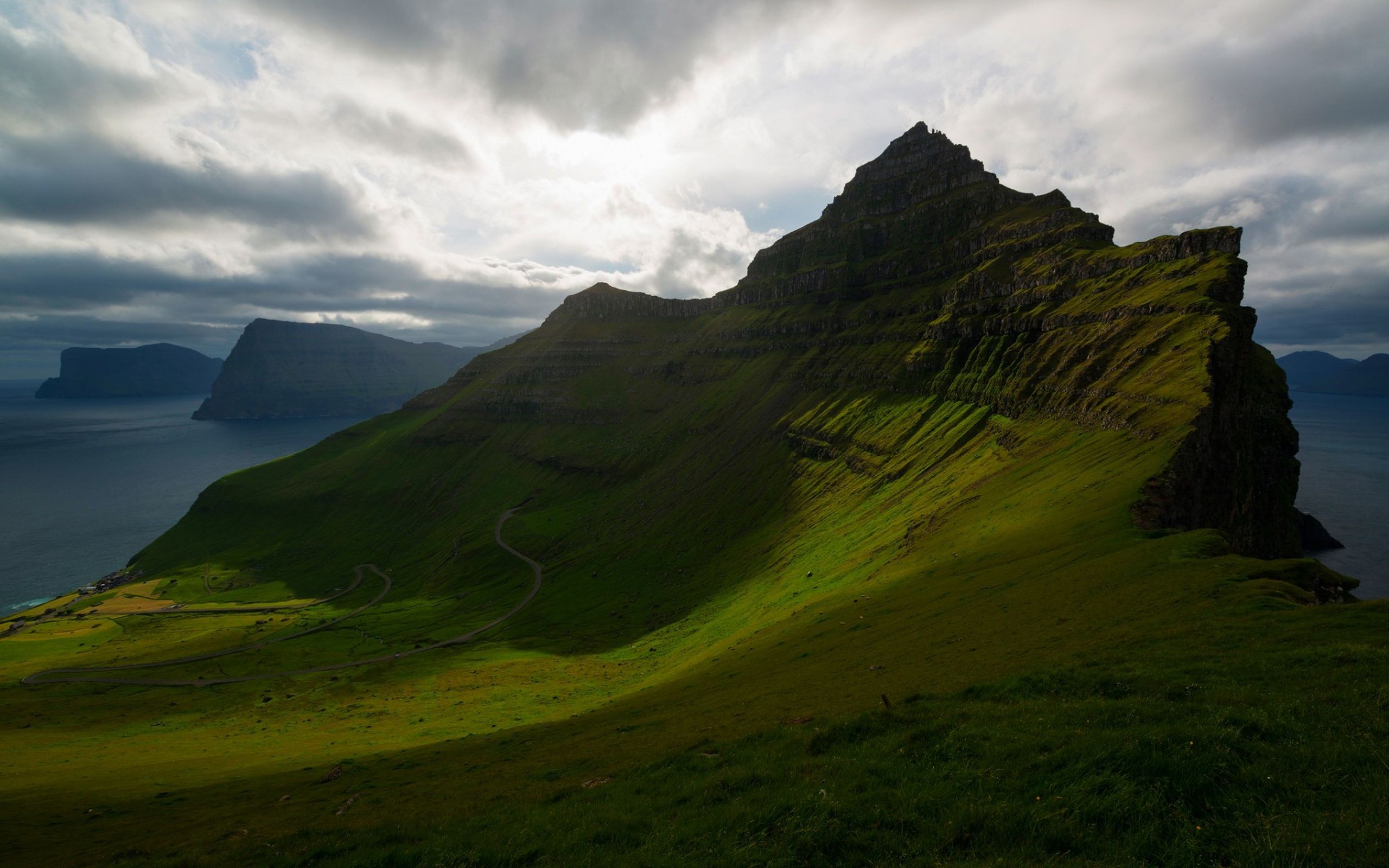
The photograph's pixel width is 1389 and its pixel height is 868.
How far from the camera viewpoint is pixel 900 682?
122 ft

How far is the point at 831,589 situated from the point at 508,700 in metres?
51.2

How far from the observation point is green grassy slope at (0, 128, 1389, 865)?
18.2m

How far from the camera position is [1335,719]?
18875 millimetres

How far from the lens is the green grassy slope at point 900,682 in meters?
18.2

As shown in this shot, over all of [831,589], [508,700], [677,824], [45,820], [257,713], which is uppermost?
[677,824]

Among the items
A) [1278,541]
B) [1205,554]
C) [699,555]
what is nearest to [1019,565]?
[1205,554]

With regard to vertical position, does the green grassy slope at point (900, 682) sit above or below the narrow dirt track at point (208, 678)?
above

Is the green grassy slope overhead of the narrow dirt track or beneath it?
overhead

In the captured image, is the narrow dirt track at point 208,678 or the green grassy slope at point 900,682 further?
the narrow dirt track at point 208,678

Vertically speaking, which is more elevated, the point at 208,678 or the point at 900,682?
the point at 900,682

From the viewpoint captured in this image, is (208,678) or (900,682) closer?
(900,682)

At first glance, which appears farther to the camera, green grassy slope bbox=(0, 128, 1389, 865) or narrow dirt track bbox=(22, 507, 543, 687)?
narrow dirt track bbox=(22, 507, 543, 687)

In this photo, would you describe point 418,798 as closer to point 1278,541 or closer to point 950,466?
point 950,466

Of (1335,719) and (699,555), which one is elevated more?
(1335,719)
